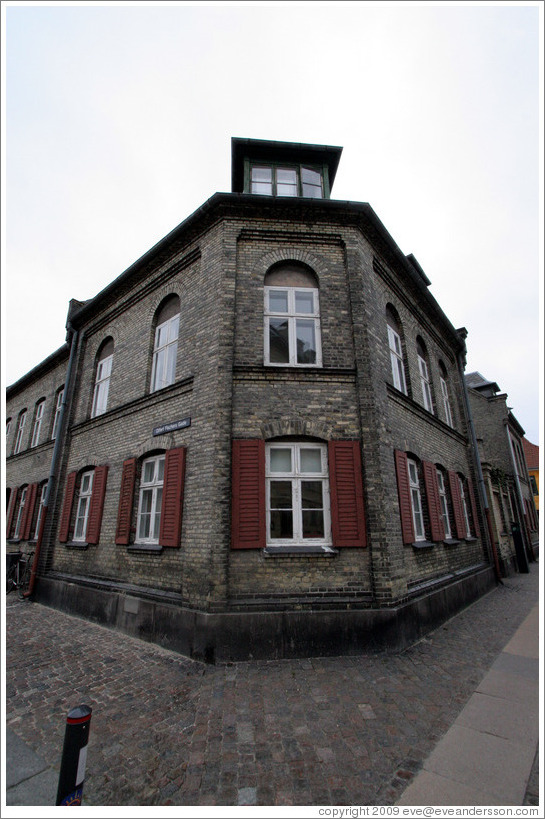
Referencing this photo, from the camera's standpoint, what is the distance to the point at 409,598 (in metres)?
6.57

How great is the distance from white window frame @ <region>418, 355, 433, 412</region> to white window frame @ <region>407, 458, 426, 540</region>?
2519 mm

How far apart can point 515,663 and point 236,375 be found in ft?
20.2

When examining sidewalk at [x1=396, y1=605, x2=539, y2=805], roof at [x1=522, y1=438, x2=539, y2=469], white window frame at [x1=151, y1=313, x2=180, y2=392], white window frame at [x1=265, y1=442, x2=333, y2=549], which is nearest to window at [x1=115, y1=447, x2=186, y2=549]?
white window frame at [x1=265, y1=442, x2=333, y2=549]

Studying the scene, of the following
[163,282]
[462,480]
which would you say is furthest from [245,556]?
[462,480]

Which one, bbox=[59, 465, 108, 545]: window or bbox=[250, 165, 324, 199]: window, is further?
bbox=[250, 165, 324, 199]: window

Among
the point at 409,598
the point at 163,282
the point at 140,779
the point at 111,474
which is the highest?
the point at 163,282

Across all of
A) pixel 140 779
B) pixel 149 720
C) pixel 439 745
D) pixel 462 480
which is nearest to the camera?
pixel 140 779

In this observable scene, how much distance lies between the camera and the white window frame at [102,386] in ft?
34.2

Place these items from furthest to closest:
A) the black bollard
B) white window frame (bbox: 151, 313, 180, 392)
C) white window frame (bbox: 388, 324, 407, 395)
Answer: white window frame (bbox: 388, 324, 407, 395), white window frame (bbox: 151, 313, 180, 392), the black bollard

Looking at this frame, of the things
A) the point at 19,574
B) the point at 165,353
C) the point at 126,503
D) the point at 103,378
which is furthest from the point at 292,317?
the point at 19,574

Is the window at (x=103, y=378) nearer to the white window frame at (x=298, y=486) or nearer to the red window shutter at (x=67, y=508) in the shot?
the red window shutter at (x=67, y=508)

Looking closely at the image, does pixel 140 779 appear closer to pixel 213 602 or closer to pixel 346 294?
pixel 213 602

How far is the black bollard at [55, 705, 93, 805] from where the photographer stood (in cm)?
244

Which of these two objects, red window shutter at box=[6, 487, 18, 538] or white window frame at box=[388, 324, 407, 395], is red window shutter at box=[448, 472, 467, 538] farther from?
red window shutter at box=[6, 487, 18, 538]
